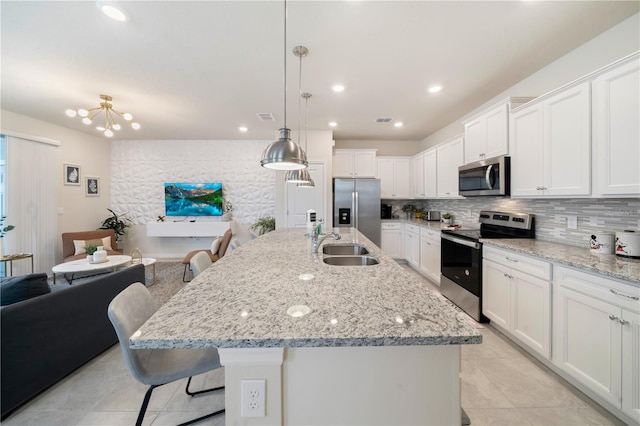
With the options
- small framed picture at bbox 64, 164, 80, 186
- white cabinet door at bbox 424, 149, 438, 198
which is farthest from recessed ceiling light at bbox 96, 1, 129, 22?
small framed picture at bbox 64, 164, 80, 186

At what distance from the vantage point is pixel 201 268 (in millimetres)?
1897

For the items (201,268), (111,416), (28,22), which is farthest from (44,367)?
(28,22)

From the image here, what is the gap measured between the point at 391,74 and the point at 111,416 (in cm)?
363

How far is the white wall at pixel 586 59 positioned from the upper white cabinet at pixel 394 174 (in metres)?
2.22

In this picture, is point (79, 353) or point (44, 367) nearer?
point (44, 367)

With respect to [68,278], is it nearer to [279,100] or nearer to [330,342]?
[279,100]

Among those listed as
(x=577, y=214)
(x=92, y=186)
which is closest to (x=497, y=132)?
(x=577, y=214)

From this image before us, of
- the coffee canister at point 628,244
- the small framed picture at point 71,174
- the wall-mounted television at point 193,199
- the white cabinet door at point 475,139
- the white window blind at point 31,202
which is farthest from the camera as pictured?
the wall-mounted television at point 193,199

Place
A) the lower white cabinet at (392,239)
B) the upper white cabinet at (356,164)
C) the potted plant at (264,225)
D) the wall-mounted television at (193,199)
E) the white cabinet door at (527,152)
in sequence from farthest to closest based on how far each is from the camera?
1. the wall-mounted television at (193,199)
2. the potted plant at (264,225)
3. the upper white cabinet at (356,164)
4. the lower white cabinet at (392,239)
5. the white cabinet door at (527,152)

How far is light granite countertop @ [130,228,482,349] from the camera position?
2.46 feet

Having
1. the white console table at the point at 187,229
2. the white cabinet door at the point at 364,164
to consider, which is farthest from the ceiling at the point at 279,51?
the white console table at the point at 187,229

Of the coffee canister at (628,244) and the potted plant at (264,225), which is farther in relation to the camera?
the potted plant at (264,225)

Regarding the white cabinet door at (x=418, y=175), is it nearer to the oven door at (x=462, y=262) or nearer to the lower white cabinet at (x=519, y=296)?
the oven door at (x=462, y=262)

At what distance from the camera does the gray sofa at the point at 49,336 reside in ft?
4.88
